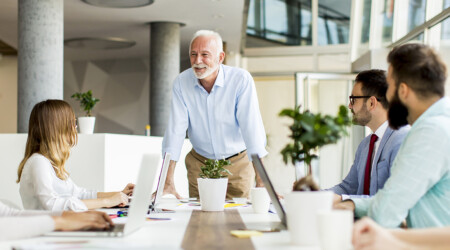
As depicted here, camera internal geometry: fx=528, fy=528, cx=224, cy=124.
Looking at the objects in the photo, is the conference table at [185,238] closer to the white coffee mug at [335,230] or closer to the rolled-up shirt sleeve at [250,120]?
the white coffee mug at [335,230]

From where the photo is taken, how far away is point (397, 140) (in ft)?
7.14

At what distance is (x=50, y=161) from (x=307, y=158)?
131 cm

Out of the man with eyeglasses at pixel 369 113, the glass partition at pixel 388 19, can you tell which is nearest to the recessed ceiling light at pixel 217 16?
the glass partition at pixel 388 19

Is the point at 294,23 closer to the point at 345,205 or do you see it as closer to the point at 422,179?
the point at 345,205

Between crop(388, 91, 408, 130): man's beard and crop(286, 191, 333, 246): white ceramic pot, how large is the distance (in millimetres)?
578

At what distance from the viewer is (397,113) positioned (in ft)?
5.90

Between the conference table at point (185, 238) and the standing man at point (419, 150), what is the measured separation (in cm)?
33

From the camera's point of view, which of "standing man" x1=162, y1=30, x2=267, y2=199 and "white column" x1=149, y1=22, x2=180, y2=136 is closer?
"standing man" x1=162, y1=30, x2=267, y2=199

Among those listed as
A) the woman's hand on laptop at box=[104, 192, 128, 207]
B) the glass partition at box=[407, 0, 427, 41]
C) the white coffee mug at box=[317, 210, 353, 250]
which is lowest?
the woman's hand on laptop at box=[104, 192, 128, 207]

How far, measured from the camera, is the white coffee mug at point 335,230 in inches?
46.1

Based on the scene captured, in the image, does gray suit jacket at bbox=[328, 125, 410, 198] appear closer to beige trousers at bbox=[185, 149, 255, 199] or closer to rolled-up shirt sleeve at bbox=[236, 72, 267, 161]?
rolled-up shirt sleeve at bbox=[236, 72, 267, 161]

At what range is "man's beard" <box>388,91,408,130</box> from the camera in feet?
5.77

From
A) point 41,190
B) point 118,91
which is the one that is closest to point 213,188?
point 41,190

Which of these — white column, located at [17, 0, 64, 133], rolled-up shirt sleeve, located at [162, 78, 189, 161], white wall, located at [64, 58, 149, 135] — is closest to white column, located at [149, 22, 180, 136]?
white column, located at [17, 0, 64, 133]
